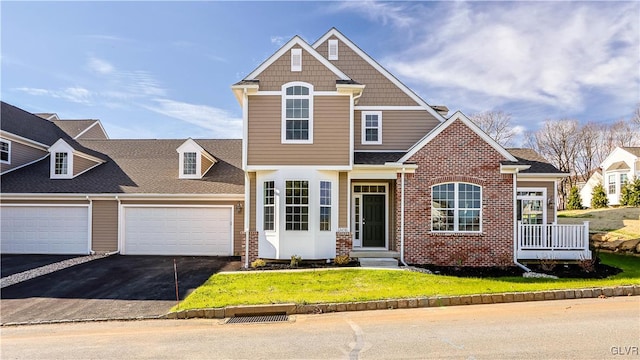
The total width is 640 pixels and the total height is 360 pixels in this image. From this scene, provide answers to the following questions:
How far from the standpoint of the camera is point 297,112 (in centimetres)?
1302

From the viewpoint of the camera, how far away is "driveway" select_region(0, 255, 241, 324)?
27.5 feet

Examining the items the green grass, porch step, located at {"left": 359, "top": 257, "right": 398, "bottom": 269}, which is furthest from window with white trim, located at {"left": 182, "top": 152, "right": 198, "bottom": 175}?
porch step, located at {"left": 359, "top": 257, "right": 398, "bottom": 269}

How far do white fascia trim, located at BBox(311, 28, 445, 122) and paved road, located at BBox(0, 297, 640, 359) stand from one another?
9.08m

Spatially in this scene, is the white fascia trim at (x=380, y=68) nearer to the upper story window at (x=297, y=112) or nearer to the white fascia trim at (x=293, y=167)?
the upper story window at (x=297, y=112)

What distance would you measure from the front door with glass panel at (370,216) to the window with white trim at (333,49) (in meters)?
5.81

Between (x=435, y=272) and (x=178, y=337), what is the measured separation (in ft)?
26.2

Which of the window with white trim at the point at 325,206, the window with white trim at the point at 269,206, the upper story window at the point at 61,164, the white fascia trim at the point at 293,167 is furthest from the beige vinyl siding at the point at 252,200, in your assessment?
the upper story window at the point at 61,164

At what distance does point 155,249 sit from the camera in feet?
52.5

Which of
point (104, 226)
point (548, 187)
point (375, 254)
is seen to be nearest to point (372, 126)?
point (375, 254)

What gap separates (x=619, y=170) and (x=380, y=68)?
29.5m

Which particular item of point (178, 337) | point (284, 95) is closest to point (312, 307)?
point (178, 337)

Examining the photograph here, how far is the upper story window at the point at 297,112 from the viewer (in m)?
13.0

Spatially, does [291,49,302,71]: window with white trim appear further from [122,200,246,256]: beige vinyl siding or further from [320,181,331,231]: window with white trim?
[122,200,246,256]: beige vinyl siding

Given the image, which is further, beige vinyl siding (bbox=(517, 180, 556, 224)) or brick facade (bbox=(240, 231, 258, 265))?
beige vinyl siding (bbox=(517, 180, 556, 224))
